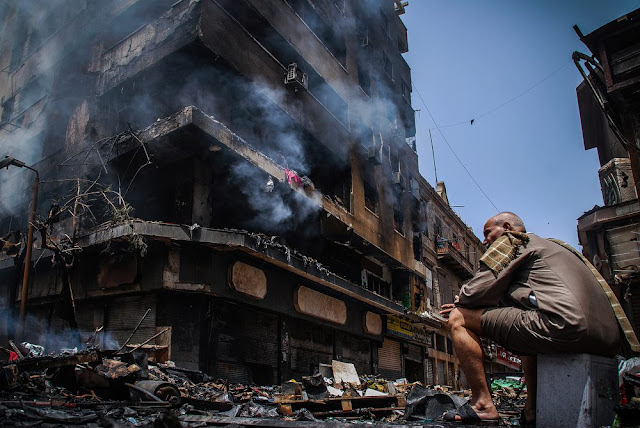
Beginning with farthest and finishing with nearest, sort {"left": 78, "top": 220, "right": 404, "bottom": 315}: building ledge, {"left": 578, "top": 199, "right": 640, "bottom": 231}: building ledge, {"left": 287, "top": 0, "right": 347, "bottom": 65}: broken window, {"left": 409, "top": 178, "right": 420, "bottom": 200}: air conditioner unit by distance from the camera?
{"left": 409, "top": 178, "right": 420, "bottom": 200}: air conditioner unit → {"left": 578, "top": 199, "right": 640, "bottom": 231}: building ledge → {"left": 287, "top": 0, "right": 347, "bottom": 65}: broken window → {"left": 78, "top": 220, "right": 404, "bottom": 315}: building ledge

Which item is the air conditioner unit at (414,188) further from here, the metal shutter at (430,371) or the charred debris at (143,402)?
the charred debris at (143,402)

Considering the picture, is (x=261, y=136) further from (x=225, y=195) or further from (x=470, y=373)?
(x=470, y=373)

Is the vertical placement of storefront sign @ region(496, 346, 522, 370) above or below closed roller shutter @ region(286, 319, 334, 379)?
below

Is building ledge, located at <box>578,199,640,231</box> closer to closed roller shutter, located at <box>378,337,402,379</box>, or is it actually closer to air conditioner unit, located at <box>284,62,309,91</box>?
closed roller shutter, located at <box>378,337,402,379</box>

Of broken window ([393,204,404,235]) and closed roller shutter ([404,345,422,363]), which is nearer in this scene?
closed roller shutter ([404,345,422,363])

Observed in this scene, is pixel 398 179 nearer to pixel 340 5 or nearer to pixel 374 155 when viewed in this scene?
pixel 374 155

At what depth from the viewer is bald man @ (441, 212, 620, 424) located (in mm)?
3104

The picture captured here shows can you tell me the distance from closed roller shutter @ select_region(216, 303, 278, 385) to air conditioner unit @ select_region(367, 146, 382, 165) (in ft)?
32.4

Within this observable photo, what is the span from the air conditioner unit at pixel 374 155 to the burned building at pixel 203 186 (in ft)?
0.16

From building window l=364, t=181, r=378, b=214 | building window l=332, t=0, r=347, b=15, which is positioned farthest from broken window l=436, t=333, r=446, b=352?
building window l=332, t=0, r=347, b=15

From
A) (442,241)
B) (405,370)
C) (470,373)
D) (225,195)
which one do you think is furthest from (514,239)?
(442,241)

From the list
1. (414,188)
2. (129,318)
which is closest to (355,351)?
(129,318)

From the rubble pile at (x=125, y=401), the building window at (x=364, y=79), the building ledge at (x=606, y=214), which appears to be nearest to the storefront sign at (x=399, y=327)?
the building ledge at (x=606, y=214)

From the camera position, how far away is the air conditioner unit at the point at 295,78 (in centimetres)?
1588
